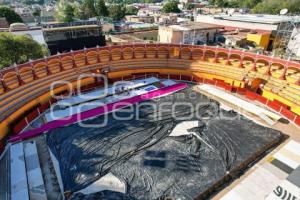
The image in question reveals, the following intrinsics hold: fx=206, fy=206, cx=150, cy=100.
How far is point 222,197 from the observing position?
632 inches

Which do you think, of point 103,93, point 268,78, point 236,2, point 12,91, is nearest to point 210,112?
point 268,78

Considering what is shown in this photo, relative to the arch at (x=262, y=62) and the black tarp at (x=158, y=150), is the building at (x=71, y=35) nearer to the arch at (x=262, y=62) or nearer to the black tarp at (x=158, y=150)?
the black tarp at (x=158, y=150)

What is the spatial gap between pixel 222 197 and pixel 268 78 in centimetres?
2188

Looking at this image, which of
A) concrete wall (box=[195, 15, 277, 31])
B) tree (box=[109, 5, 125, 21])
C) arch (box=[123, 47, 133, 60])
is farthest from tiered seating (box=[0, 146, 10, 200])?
tree (box=[109, 5, 125, 21])

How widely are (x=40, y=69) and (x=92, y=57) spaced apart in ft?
28.0

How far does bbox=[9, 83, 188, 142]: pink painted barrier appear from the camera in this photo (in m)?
22.3

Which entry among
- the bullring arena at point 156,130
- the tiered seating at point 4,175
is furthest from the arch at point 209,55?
the tiered seating at point 4,175

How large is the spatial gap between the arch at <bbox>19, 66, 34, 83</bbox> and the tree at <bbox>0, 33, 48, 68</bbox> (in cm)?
591

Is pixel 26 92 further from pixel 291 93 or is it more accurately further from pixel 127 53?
pixel 291 93

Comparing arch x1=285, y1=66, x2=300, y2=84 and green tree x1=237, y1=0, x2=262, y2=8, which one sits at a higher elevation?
green tree x1=237, y1=0, x2=262, y2=8

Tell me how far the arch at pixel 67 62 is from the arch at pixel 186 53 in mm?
19475

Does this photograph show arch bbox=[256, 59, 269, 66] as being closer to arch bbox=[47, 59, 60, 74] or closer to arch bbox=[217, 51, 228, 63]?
arch bbox=[217, 51, 228, 63]

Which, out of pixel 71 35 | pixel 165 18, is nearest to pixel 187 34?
pixel 71 35

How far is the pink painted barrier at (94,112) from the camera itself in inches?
879
